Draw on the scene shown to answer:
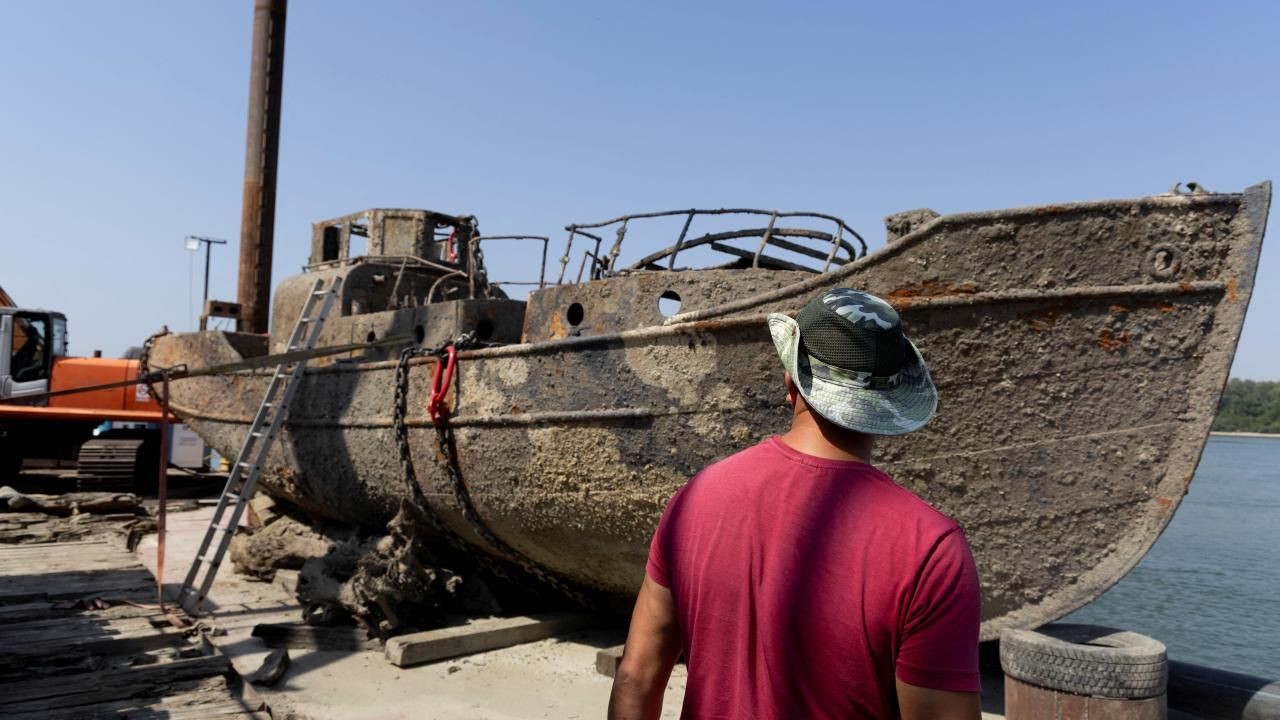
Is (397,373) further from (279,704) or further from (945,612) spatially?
(945,612)

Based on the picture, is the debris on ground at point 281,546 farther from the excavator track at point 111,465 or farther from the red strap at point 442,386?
the excavator track at point 111,465

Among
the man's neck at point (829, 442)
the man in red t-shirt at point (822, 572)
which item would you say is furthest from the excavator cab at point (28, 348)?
the man's neck at point (829, 442)

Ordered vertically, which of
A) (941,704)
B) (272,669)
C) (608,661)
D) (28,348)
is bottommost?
(272,669)

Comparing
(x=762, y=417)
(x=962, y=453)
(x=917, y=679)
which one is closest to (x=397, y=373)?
(x=762, y=417)

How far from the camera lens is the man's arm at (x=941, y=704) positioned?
1.37 metres

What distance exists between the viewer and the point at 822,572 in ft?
4.77

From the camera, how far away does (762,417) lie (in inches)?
181

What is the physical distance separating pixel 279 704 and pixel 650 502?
2.27 m

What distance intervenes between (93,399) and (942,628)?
51.7ft

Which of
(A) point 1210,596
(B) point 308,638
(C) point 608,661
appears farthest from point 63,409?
(A) point 1210,596

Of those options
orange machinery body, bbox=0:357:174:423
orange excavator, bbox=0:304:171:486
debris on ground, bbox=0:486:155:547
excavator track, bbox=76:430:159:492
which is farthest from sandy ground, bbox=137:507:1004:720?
orange machinery body, bbox=0:357:174:423

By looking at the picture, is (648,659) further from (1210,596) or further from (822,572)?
(1210,596)

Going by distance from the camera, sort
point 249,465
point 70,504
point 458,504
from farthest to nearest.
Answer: point 70,504, point 249,465, point 458,504

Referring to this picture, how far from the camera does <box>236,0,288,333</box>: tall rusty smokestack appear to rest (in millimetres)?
11375
